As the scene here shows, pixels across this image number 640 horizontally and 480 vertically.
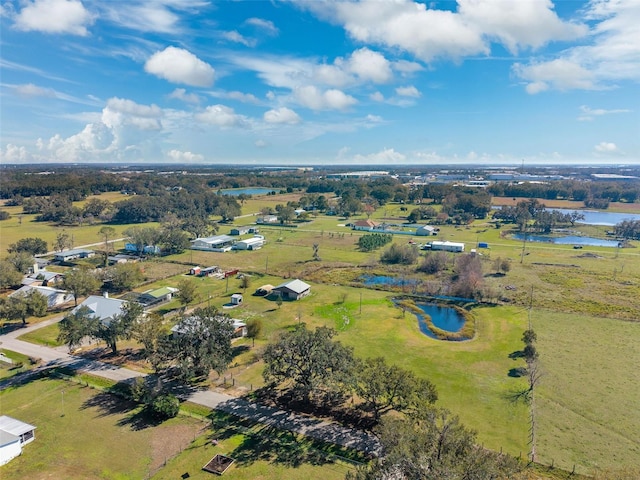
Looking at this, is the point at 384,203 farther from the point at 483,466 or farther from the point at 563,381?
the point at 483,466

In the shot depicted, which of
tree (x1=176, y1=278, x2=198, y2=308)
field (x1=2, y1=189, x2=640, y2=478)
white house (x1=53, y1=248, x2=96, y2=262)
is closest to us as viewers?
field (x1=2, y1=189, x2=640, y2=478)

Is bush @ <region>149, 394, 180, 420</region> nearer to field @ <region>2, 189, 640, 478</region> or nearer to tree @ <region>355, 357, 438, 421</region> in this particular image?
field @ <region>2, 189, 640, 478</region>

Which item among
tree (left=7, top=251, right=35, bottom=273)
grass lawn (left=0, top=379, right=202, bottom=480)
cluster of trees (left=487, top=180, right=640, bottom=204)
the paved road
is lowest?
grass lawn (left=0, top=379, right=202, bottom=480)

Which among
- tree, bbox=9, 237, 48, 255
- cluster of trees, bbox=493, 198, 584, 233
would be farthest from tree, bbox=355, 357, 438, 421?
cluster of trees, bbox=493, 198, 584, 233

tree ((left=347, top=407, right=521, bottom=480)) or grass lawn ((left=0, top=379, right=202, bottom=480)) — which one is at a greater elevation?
tree ((left=347, top=407, right=521, bottom=480))

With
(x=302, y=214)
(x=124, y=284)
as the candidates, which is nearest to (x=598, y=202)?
(x=302, y=214)

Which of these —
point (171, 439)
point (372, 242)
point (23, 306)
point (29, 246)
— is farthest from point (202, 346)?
point (29, 246)

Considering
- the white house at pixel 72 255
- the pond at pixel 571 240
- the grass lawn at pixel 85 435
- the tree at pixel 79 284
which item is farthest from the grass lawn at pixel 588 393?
the white house at pixel 72 255
